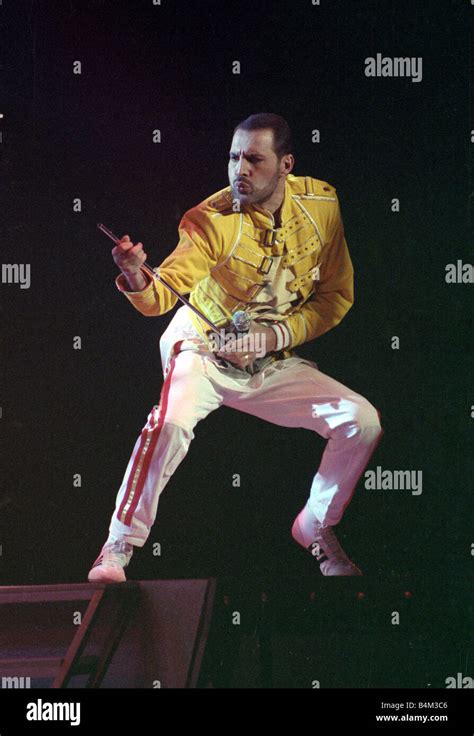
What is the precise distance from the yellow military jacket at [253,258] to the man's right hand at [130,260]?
59mm

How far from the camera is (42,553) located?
3.48 metres

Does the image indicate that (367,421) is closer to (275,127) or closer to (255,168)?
(255,168)

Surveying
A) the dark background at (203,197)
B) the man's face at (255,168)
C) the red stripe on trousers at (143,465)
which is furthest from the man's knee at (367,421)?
the man's face at (255,168)

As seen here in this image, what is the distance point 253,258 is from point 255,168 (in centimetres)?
34

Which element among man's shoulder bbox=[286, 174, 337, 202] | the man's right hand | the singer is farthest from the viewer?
man's shoulder bbox=[286, 174, 337, 202]

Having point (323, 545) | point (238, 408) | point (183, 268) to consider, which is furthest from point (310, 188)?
point (323, 545)

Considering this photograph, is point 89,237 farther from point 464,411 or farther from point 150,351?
point 464,411

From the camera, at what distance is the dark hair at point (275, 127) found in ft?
11.3

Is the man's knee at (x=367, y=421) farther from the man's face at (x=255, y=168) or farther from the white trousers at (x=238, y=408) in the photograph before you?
the man's face at (x=255, y=168)

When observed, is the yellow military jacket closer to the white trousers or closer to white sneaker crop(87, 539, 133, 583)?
the white trousers

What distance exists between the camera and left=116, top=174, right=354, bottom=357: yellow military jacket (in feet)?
11.2

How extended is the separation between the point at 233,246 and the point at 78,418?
90 centimetres

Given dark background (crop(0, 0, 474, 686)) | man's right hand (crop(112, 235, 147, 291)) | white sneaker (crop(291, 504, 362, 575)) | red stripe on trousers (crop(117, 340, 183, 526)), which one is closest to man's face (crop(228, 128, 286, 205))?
dark background (crop(0, 0, 474, 686))

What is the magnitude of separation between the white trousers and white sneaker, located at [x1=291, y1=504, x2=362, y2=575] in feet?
0.11
